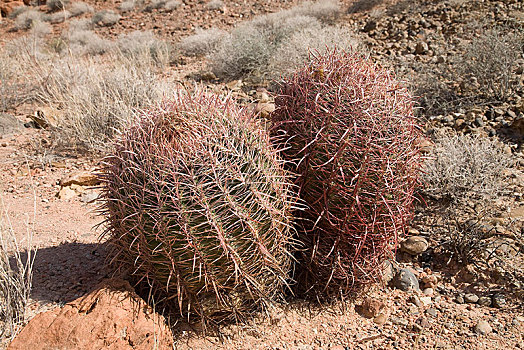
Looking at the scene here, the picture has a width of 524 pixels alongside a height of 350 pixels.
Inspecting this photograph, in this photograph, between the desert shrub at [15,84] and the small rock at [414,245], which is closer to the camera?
the small rock at [414,245]

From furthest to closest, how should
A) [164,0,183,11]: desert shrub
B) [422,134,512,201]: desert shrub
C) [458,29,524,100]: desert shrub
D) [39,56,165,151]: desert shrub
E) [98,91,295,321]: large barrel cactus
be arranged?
[164,0,183,11]: desert shrub, [458,29,524,100]: desert shrub, [39,56,165,151]: desert shrub, [422,134,512,201]: desert shrub, [98,91,295,321]: large barrel cactus

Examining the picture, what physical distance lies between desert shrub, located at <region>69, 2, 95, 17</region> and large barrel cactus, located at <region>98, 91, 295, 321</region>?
1641cm

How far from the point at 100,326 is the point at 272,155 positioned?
1.28 meters

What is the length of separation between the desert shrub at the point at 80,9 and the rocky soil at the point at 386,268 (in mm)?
11514

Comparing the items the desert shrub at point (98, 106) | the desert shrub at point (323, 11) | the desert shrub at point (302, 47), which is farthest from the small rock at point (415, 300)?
the desert shrub at point (323, 11)

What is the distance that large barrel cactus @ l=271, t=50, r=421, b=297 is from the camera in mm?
2605

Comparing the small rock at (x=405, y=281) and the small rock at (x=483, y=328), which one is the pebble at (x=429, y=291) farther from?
the small rock at (x=483, y=328)

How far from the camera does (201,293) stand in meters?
2.60

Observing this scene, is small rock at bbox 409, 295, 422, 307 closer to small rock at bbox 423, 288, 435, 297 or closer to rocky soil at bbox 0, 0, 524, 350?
rocky soil at bbox 0, 0, 524, 350

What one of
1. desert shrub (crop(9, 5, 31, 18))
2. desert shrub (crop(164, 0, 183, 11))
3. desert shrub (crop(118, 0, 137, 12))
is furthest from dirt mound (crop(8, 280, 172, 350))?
desert shrub (crop(9, 5, 31, 18))

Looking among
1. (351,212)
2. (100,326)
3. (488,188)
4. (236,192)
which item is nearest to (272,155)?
(236,192)

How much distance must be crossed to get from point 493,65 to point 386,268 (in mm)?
3937

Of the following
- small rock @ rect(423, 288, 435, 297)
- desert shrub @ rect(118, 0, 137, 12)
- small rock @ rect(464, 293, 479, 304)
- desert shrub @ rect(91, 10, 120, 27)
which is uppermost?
desert shrub @ rect(118, 0, 137, 12)

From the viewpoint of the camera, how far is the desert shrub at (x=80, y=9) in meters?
16.9
